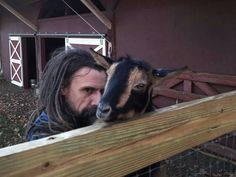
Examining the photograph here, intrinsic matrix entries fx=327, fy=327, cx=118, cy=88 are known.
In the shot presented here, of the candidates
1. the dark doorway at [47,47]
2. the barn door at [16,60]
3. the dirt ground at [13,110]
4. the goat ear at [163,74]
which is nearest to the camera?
the goat ear at [163,74]

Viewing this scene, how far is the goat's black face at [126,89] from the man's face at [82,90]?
9cm

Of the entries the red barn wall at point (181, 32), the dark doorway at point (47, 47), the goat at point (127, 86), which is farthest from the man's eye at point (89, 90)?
the dark doorway at point (47, 47)

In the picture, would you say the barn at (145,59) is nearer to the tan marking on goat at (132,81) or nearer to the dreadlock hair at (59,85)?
the tan marking on goat at (132,81)

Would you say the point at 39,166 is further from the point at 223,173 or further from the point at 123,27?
the point at 123,27

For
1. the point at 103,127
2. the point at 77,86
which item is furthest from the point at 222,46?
the point at 103,127

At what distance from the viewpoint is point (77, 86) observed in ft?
5.55

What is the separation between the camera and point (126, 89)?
155 cm

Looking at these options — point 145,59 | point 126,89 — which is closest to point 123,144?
point 126,89

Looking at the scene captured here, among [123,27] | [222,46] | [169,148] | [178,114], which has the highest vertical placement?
[123,27]

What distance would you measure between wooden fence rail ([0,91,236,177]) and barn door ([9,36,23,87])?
12746 mm

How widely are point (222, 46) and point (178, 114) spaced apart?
443cm

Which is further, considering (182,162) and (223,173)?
(182,162)

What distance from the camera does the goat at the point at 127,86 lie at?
55.0 inches

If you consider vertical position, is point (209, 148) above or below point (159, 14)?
below
